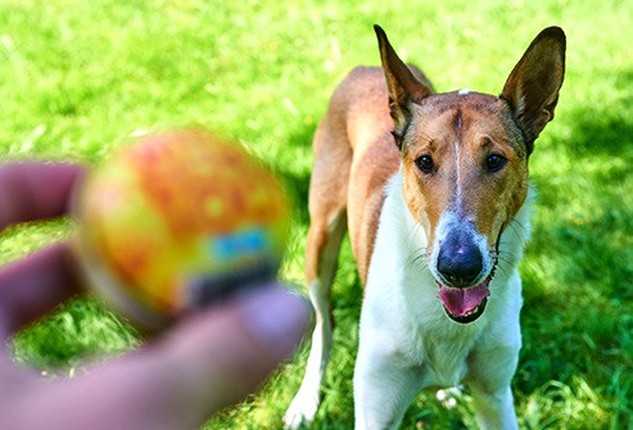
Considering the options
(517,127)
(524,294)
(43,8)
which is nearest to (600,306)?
(524,294)

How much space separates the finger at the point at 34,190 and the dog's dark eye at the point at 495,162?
5.35 ft

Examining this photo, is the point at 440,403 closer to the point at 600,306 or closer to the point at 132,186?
the point at 600,306

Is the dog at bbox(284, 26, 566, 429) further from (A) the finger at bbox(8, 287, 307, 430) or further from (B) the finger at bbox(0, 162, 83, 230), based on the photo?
(A) the finger at bbox(8, 287, 307, 430)

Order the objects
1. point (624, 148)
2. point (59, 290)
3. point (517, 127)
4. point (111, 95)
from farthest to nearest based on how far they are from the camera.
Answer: point (111, 95) → point (624, 148) → point (517, 127) → point (59, 290)

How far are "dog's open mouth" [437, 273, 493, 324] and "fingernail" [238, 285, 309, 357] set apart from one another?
5.84ft

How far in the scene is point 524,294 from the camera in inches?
187

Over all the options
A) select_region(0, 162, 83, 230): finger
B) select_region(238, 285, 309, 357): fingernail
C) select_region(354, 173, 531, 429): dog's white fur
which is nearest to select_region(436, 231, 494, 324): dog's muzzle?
select_region(354, 173, 531, 429): dog's white fur

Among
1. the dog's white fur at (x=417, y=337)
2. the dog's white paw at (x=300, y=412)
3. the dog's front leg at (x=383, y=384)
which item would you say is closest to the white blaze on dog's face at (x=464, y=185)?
the dog's white fur at (x=417, y=337)

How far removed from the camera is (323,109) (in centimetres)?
644

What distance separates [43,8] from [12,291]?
23.0 feet

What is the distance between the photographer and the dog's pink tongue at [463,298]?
3.13 metres

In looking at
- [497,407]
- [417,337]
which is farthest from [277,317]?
[497,407]

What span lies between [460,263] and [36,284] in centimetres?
153

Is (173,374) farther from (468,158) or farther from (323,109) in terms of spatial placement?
(323,109)
